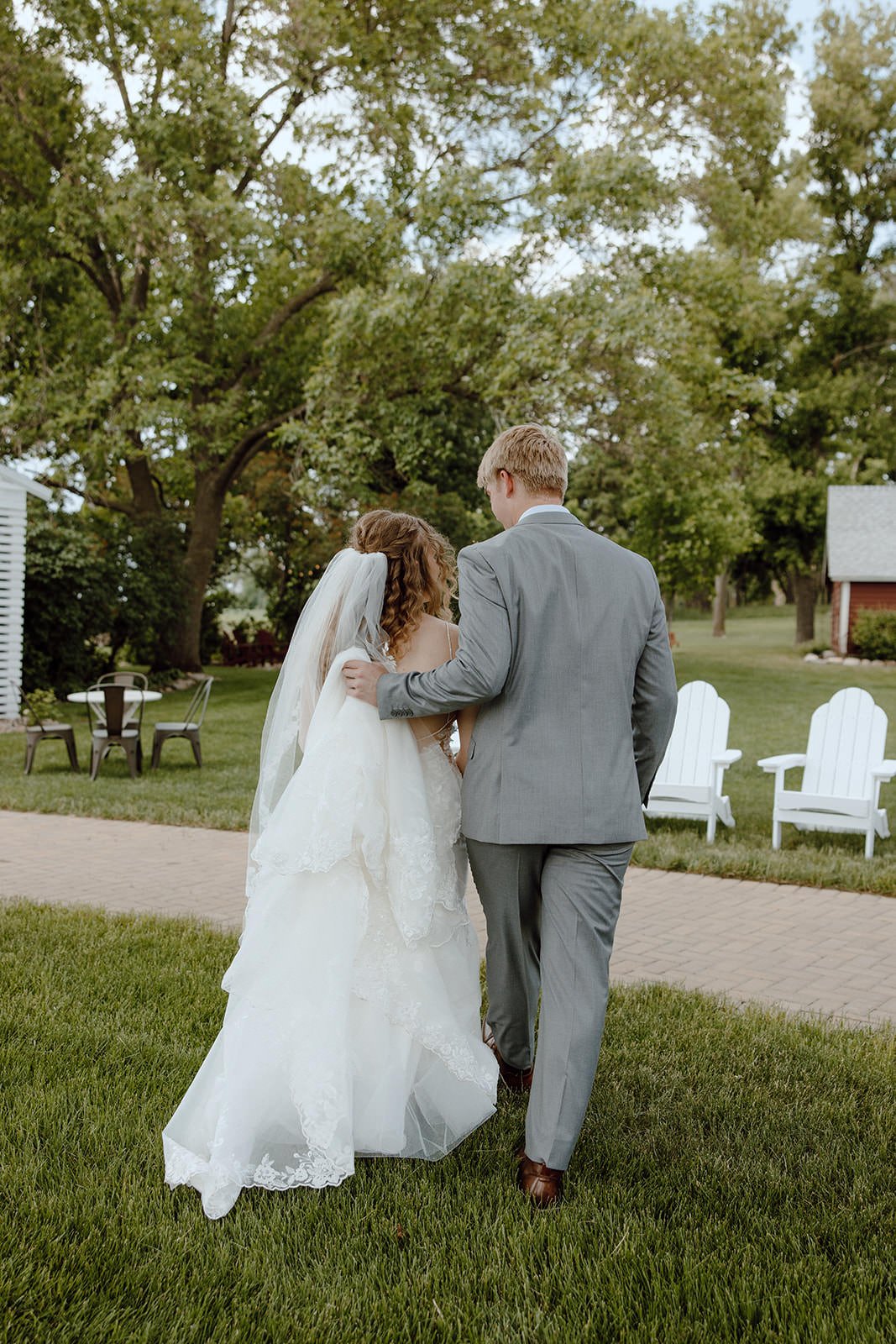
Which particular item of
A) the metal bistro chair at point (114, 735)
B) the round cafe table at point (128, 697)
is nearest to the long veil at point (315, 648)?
the metal bistro chair at point (114, 735)

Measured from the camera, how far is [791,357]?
3912 centimetres

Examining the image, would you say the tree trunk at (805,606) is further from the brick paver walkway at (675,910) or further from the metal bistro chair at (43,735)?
the brick paver walkway at (675,910)

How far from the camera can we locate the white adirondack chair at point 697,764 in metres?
9.00

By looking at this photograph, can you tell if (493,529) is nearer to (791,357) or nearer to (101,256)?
(101,256)

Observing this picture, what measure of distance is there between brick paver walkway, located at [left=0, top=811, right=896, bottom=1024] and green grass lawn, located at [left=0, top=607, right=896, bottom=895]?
321 millimetres

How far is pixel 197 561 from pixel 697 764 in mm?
16817

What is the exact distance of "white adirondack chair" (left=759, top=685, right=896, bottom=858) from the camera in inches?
332

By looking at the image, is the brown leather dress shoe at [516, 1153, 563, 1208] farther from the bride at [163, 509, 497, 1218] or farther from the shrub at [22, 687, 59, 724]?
the shrub at [22, 687, 59, 724]

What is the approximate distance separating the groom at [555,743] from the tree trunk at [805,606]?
37.3 m

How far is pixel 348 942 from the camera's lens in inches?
132

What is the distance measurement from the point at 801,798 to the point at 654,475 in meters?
16.7

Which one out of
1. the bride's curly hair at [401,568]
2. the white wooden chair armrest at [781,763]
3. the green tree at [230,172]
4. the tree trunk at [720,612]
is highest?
the green tree at [230,172]

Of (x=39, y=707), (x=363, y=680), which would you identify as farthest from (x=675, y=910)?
(x=39, y=707)

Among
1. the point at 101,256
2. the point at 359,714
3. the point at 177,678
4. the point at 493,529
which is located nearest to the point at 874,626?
the point at 493,529
